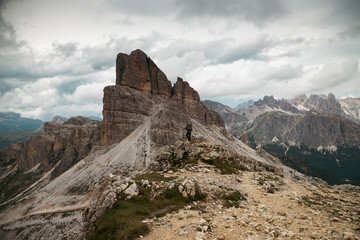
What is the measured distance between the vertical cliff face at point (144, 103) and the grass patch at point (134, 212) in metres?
46.6

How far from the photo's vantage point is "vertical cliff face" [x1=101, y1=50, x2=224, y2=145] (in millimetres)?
70125

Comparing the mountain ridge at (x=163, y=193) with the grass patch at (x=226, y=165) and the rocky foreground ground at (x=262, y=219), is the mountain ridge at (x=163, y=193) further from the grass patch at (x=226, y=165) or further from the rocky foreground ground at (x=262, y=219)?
the grass patch at (x=226, y=165)

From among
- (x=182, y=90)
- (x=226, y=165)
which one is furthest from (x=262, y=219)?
(x=182, y=90)

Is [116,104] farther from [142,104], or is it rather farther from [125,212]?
[125,212]

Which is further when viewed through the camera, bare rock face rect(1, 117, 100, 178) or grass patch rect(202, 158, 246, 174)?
bare rock face rect(1, 117, 100, 178)

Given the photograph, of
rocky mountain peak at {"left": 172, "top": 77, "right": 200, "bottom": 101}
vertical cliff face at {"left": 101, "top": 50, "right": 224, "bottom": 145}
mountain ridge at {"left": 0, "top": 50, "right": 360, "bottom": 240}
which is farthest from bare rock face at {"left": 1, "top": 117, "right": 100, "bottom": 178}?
rocky mountain peak at {"left": 172, "top": 77, "right": 200, "bottom": 101}

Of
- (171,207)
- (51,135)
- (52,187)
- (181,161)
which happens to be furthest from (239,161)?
(51,135)

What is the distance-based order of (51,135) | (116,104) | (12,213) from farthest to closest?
(51,135), (116,104), (12,213)

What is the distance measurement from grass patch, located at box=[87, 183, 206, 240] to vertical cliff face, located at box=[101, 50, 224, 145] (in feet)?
153

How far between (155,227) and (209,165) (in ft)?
54.3

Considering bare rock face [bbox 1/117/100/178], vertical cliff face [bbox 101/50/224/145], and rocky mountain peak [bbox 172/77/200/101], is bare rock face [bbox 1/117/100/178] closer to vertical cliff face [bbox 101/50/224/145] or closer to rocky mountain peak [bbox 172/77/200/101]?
vertical cliff face [bbox 101/50/224/145]

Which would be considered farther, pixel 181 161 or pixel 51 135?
pixel 51 135

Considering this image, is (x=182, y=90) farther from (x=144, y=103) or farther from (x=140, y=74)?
(x=144, y=103)

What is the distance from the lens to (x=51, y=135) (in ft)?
529
